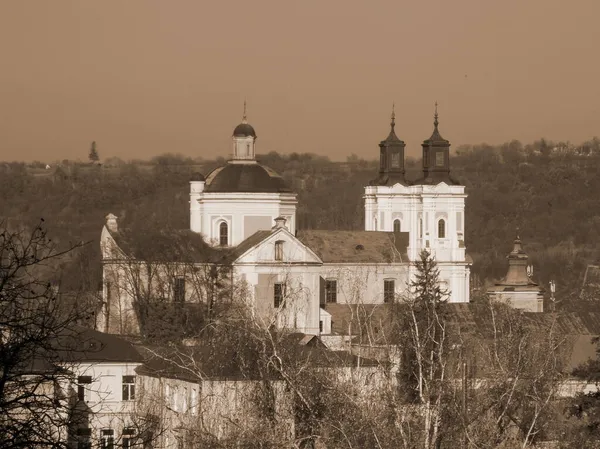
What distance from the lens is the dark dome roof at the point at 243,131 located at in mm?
66250

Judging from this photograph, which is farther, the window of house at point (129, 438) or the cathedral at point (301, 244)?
the cathedral at point (301, 244)

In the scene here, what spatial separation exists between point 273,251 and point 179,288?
3.93 m

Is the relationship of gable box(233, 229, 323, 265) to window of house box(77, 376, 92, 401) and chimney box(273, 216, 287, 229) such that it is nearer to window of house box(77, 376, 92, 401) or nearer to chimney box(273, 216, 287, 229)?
chimney box(273, 216, 287, 229)

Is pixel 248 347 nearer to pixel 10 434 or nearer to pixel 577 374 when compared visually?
pixel 577 374

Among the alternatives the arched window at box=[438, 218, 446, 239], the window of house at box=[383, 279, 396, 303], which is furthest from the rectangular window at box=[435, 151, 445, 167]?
the window of house at box=[383, 279, 396, 303]

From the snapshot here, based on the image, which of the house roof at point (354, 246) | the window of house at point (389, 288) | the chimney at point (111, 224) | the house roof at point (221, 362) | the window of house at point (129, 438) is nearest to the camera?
the window of house at point (129, 438)

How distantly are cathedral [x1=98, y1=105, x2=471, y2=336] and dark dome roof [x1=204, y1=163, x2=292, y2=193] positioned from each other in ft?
0.12

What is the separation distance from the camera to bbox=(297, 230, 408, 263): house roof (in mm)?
68062

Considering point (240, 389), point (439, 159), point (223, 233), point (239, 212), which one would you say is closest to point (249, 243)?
point (239, 212)

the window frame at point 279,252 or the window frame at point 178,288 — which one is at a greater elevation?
the window frame at point 279,252

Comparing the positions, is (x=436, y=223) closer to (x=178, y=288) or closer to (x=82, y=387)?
(x=178, y=288)

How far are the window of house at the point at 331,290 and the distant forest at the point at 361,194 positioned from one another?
34.6 m

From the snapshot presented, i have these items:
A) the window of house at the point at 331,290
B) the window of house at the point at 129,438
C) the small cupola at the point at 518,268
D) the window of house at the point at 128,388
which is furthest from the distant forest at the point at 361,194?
the window of house at the point at 129,438

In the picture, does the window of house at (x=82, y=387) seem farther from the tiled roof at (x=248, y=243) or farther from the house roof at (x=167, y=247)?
the house roof at (x=167, y=247)
